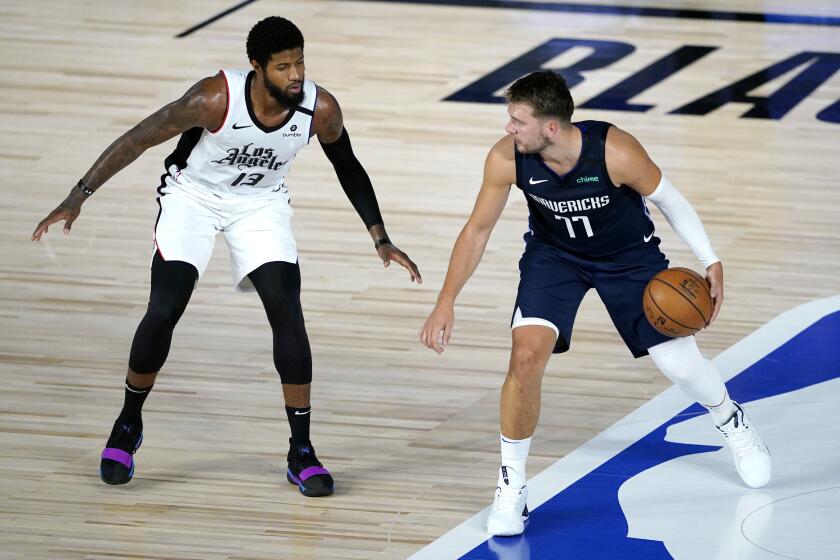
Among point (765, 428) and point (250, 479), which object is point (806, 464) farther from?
point (250, 479)

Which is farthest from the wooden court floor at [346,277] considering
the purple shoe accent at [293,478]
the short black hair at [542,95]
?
the short black hair at [542,95]

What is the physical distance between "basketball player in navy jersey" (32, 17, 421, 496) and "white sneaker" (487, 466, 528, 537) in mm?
616

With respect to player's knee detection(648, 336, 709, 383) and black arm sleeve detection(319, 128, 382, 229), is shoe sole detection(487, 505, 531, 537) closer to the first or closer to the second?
player's knee detection(648, 336, 709, 383)

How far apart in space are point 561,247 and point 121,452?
1.57 metres

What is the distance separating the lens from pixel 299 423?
5000 millimetres

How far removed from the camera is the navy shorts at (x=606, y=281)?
4746 millimetres

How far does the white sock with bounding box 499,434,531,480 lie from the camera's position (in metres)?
4.61

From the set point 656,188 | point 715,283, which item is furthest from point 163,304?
point 715,283

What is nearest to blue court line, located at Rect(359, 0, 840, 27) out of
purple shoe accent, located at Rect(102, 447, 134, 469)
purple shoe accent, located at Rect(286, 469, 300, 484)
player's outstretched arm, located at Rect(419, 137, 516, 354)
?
player's outstretched arm, located at Rect(419, 137, 516, 354)

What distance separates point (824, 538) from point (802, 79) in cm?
646

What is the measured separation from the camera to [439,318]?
454 centimetres

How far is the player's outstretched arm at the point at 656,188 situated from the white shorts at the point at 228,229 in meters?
1.10

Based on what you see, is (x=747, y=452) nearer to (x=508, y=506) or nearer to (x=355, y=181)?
(x=508, y=506)

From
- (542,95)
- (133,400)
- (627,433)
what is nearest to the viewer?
(542,95)
